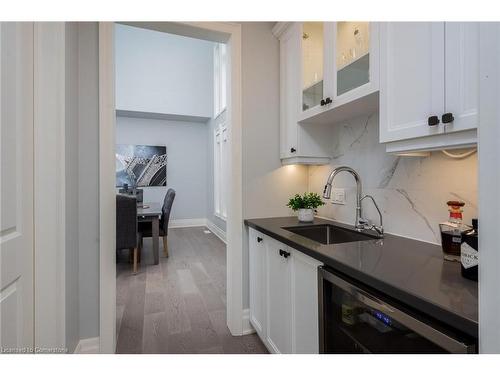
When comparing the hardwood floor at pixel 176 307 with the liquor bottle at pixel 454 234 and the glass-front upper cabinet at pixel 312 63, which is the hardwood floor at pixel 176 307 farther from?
the glass-front upper cabinet at pixel 312 63

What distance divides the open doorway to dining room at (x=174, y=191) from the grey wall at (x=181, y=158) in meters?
0.02

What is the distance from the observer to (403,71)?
3.51ft

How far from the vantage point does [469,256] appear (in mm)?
783

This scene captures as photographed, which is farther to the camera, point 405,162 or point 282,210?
point 282,210

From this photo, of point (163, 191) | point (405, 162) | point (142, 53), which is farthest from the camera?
point (163, 191)

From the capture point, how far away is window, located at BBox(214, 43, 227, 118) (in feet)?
16.0

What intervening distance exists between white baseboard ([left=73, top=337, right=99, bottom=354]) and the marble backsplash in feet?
6.03

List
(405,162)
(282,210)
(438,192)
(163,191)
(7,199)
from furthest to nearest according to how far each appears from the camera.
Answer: (163,191)
(282,210)
(405,162)
(438,192)
(7,199)

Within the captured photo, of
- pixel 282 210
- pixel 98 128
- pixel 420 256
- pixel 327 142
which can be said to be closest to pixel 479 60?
pixel 420 256

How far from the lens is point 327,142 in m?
1.94

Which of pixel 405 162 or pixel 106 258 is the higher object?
pixel 405 162

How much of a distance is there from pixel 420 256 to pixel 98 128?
6.16 ft

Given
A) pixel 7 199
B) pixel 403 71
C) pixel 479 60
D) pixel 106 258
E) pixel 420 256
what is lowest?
pixel 106 258
